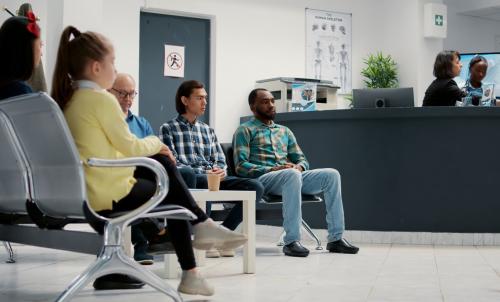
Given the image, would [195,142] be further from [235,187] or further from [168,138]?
[235,187]

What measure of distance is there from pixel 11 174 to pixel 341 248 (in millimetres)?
2574

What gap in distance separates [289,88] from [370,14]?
82.3 inches

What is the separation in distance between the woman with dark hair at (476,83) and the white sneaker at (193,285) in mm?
3458

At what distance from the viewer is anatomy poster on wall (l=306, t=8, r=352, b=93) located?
8.67 meters

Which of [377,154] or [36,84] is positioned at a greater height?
[36,84]

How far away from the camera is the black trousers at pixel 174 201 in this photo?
2.50m

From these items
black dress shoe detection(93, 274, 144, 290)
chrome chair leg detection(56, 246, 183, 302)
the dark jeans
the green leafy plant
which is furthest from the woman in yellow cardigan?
the green leafy plant

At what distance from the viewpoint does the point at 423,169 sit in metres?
5.41

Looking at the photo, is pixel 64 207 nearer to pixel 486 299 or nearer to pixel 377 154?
pixel 486 299

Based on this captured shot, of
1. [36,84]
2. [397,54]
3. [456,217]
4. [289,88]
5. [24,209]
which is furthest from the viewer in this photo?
[397,54]

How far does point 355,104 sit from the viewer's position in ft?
18.6

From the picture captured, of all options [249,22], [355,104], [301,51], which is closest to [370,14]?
[301,51]

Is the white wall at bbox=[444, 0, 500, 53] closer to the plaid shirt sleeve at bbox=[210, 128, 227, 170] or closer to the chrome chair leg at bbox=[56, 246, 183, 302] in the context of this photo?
the plaid shirt sleeve at bbox=[210, 128, 227, 170]

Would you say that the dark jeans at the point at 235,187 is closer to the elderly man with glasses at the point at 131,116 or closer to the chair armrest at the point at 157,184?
the elderly man with glasses at the point at 131,116
